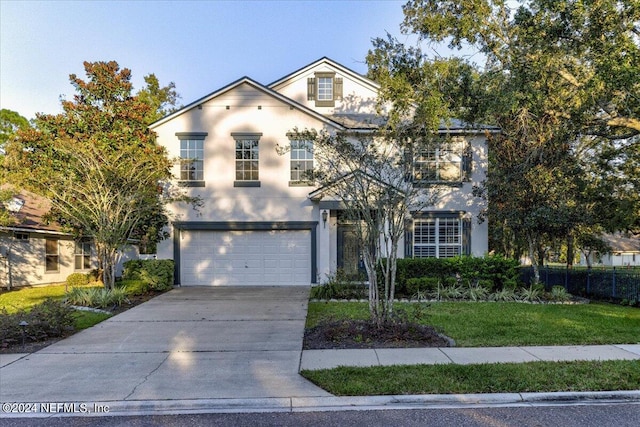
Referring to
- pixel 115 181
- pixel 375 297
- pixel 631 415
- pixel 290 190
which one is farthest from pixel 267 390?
pixel 290 190

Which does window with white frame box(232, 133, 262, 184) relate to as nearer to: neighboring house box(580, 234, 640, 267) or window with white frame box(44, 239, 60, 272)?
window with white frame box(44, 239, 60, 272)

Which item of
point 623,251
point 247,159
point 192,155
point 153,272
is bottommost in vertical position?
point 623,251

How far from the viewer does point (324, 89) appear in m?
19.7

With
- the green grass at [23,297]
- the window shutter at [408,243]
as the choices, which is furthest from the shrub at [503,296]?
the green grass at [23,297]

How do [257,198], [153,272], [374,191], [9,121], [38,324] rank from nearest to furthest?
1. [38,324]
2. [374,191]
3. [153,272]
4. [257,198]
5. [9,121]

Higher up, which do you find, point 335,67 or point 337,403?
point 335,67

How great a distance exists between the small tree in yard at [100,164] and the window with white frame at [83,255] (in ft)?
14.8

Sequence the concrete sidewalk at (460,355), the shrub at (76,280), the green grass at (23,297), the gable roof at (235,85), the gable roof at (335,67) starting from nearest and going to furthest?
the concrete sidewalk at (460,355)
the green grass at (23,297)
the gable roof at (235,85)
the shrub at (76,280)
the gable roof at (335,67)

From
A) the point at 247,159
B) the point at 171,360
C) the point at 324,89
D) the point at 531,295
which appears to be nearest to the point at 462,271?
the point at 531,295

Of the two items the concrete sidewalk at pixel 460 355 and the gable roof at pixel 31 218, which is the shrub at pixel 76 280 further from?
the concrete sidewalk at pixel 460 355

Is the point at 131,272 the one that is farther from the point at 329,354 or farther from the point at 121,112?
the point at 329,354

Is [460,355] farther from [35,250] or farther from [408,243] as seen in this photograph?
[35,250]

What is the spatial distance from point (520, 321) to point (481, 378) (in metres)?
4.62

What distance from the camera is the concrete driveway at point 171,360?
223 inches
